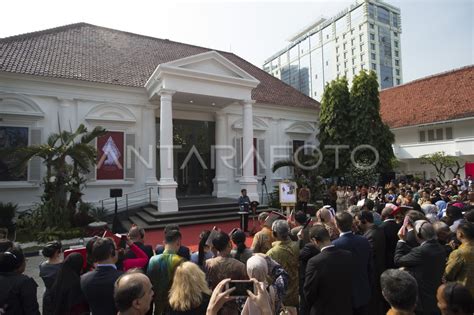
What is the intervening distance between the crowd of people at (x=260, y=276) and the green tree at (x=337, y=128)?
14.5 meters

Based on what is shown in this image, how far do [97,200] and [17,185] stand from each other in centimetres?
299

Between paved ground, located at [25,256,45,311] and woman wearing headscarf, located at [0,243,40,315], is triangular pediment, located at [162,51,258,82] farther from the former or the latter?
woman wearing headscarf, located at [0,243,40,315]

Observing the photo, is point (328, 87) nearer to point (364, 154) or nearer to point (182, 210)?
point (364, 154)

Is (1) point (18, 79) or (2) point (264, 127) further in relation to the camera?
(2) point (264, 127)

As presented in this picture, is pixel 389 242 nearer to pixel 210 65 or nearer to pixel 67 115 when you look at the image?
pixel 210 65

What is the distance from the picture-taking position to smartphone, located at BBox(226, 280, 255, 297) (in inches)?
77.4

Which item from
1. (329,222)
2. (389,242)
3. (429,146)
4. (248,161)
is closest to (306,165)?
(248,161)

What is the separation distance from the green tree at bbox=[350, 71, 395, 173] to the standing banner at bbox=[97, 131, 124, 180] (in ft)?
43.5

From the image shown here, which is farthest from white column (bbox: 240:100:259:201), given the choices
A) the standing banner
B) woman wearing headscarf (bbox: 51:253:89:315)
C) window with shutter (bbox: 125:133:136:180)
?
woman wearing headscarf (bbox: 51:253:89:315)

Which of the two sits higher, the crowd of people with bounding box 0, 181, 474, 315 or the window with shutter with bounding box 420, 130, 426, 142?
the window with shutter with bounding box 420, 130, 426, 142

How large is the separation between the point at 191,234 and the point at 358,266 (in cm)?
770

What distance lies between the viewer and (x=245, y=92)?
1431 centimetres

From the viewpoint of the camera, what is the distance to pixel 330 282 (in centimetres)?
291

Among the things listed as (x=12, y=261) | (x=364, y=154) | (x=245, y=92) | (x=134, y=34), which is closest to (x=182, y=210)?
(x=245, y=92)
